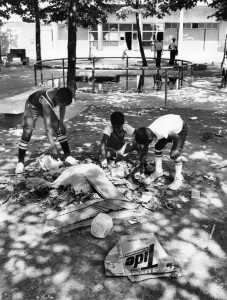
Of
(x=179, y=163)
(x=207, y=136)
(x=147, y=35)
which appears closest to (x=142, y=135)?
(x=179, y=163)

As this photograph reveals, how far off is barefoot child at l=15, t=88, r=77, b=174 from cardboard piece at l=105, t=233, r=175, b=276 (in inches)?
79.4

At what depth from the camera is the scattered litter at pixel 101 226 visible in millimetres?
3629

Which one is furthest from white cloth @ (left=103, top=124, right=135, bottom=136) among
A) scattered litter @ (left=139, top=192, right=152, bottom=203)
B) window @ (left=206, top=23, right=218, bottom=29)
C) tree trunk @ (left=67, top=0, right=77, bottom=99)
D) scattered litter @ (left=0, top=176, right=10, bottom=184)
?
window @ (left=206, top=23, right=218, bottom=29)

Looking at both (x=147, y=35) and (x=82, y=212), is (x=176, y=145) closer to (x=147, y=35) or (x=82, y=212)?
(x=82, y=212)

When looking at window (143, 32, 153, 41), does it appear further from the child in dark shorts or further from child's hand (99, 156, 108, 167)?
child's hand (99, 156, 108, 167)

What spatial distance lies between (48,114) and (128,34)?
29731 millimetres

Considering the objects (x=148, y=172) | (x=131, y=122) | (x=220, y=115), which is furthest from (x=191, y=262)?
(x=220, y=115)

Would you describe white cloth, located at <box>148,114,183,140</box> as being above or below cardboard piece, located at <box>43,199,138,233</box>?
above

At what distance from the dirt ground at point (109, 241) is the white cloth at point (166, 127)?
0.75 meters

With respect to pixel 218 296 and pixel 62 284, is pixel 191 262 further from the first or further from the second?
pixel 62 284

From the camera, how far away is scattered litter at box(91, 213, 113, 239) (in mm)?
3629

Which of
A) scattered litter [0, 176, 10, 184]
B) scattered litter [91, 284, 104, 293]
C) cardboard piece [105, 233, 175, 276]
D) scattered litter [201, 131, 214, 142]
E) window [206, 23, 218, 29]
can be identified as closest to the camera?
scattered litter [91, 284, 104, 293]

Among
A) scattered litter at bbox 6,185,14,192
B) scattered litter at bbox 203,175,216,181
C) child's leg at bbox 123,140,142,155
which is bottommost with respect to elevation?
scattered litter at bbox 6,185,14,192

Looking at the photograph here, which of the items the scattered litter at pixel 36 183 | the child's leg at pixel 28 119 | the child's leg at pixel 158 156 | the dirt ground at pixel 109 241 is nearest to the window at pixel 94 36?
the dirt ground at pixel 109 241
